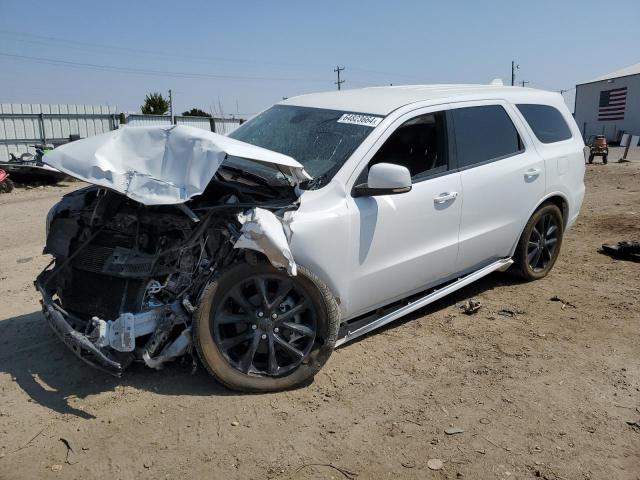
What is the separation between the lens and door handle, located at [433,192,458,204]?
4.27 meters

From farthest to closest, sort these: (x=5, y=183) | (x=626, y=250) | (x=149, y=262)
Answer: (x=5, y=183), (x=626, y=250), (x=149, y=262)

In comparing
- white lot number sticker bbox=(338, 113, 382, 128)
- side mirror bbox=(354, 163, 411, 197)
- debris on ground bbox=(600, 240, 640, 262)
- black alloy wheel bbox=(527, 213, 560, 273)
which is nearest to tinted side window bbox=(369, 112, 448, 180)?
white lot number sticker bbox=(338, 113, 382, 128)

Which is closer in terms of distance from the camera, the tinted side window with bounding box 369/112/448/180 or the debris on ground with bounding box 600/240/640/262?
the tinted side window with bounding box 369/112/448/180

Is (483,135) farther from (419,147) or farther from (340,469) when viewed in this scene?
(340,469)

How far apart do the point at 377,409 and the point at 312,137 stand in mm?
2051

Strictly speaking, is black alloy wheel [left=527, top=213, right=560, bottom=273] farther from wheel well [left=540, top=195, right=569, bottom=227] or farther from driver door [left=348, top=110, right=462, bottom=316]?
driver door [left=348, top=110, right=462, bottom=316]

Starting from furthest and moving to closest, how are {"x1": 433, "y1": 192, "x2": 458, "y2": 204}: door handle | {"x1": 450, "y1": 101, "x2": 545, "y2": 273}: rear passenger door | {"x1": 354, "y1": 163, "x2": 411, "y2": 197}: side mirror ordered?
1. {"x1": 450, "y1": 101, "x2": 545, "y2": 273}: rear passenger door
2. {"x1": 433, "y1": 192, "x2": 458, "y2": 204}: door handle
3. {"x1": 354, "y1": 163, "x2": 411, "y2": 197}: side mirror

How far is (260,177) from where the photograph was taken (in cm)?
388

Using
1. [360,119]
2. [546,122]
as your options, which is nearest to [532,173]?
[546,122]

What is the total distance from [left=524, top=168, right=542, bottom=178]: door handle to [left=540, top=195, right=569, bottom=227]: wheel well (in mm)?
414

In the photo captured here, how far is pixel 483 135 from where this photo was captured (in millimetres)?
4832

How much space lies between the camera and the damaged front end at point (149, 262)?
10.8 feet

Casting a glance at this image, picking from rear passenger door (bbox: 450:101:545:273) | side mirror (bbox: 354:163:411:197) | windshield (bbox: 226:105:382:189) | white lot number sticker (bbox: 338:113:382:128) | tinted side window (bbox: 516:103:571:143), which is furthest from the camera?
tinted side window (bbox: 516:103:571:143)

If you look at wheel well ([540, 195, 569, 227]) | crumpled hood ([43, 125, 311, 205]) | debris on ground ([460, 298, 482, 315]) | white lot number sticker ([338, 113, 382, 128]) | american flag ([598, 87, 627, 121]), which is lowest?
debris on ground ([460, 298, 482, 315])
